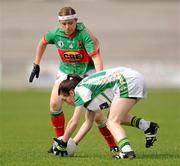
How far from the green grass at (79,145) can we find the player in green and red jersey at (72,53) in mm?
502

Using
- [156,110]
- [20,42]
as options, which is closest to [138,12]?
[20,42]

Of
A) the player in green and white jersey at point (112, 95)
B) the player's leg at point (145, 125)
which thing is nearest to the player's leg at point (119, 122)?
the player in green and white jersey at point (112, 95)

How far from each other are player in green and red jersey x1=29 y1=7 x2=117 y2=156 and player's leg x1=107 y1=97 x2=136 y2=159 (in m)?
1.08

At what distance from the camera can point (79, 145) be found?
1195 cm

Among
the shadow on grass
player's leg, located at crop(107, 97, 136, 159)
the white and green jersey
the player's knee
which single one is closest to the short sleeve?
the player's knee

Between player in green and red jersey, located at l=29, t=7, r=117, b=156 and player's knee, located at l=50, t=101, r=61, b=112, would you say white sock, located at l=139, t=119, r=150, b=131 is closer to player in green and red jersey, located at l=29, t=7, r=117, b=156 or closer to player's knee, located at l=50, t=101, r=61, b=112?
player in green and red jersey, located at l=29, t=7, r=117, b=156

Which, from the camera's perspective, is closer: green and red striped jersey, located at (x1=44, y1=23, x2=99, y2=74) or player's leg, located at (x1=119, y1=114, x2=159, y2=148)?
player's leg, located at (x1=119, y1=114, x2=159, y2=148)

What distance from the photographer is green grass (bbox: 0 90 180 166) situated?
9320mm

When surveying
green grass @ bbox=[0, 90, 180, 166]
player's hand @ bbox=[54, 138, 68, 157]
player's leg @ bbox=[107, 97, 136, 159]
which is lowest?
green grass @ bbox=[0, 90, 180, 166]

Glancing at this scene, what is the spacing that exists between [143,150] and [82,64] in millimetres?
1613

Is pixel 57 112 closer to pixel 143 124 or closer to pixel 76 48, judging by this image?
pixel 76 48

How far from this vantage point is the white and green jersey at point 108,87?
9.28 metres

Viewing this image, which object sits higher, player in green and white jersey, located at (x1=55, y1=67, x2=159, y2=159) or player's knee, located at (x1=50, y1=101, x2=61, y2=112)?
player in green and white jersey, located at (x1=55, y1=67, x2=159, y2=159)

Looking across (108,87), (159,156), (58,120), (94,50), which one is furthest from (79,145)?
(108,87)
